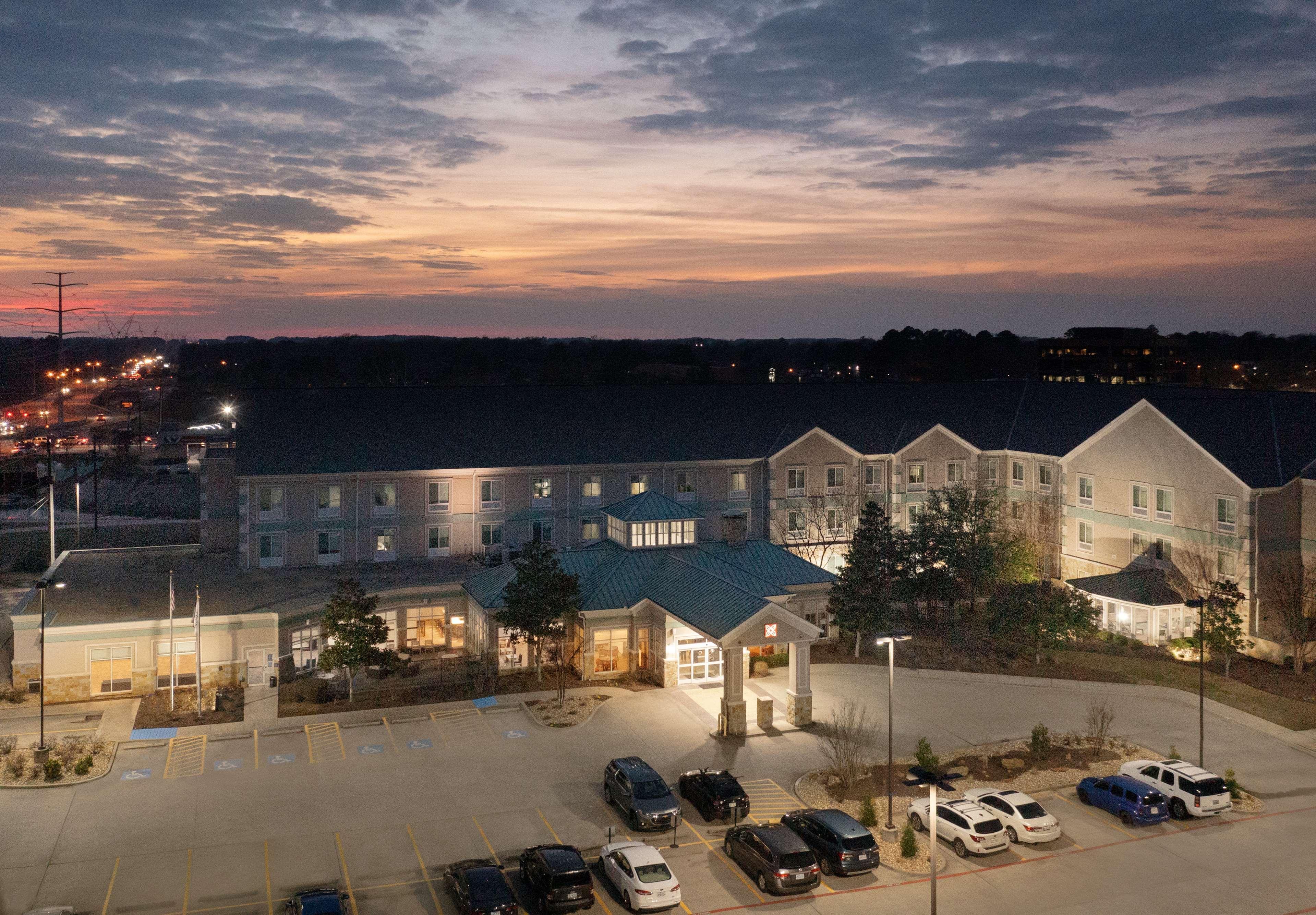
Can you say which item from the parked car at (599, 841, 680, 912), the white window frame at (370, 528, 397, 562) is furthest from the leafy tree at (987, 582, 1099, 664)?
the white window frame at (370, 528, 397, 562)

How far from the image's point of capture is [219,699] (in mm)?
41719

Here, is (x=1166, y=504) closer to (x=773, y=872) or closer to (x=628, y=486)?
(x=628, y=486)

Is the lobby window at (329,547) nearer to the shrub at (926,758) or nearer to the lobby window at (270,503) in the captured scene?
the lobby window at (270,503)

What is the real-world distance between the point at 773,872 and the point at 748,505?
38715mm

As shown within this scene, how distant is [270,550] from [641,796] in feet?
106

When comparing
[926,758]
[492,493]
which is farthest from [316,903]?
[492,493]

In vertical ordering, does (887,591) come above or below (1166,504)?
below

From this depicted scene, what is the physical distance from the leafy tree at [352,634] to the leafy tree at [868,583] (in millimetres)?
20285

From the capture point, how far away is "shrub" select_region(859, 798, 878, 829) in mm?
30031

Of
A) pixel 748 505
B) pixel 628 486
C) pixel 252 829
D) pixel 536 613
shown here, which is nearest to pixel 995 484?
pixel 748 505

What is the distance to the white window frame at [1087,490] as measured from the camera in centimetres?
6006

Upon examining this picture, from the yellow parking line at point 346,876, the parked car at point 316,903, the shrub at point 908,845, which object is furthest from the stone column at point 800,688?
the parked car at point 316,903

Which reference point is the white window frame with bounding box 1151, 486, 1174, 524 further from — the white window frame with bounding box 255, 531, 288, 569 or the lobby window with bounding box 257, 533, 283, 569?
the lobby window with bounding box 257, 533, 283, 569

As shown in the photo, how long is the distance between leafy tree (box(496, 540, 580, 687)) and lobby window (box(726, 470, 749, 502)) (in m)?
20.9
